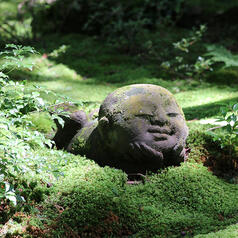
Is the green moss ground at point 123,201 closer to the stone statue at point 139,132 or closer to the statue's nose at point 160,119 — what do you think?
the stone statue at point 139,132

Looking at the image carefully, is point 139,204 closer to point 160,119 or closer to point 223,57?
point 160,119

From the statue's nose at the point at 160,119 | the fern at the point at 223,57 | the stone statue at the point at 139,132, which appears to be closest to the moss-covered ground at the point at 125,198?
the stone statue at the point at 139,132

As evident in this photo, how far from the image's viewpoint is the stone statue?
367 cm

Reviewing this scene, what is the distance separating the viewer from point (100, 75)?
25.9 feet

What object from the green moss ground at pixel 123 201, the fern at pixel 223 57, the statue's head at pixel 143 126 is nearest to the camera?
the green moss ground at pixel 123 201

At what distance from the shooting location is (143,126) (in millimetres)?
3682

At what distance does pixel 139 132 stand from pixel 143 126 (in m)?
0.08

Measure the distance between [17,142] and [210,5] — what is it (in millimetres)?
9392

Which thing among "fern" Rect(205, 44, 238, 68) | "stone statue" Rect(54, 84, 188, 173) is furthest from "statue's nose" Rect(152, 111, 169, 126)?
"fern" Rect(205, 44, 238, 68)

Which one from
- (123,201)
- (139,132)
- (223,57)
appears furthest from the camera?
(223,57)

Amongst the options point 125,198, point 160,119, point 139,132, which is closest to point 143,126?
point 139,132

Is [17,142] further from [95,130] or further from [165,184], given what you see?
[165,184]

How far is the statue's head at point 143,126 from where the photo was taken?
3.66 metres

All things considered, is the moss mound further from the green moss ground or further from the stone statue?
the stone statue
